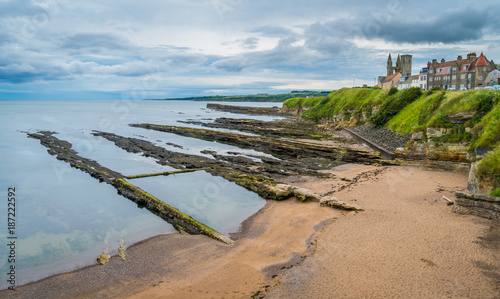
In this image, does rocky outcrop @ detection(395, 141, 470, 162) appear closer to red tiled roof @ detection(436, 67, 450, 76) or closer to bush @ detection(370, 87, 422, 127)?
bush @ detection(370, 87, 422, 127)

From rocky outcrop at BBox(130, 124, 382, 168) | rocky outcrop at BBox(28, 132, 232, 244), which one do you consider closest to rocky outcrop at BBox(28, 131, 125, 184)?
rocky outcrop at BBox(28, 132, 232, 244)

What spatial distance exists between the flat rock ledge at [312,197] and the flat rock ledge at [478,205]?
4.22 meters

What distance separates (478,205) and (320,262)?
7.89m

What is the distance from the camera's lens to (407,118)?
37156mm

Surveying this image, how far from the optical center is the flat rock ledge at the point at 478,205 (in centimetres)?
1191

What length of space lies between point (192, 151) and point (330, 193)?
828 inches

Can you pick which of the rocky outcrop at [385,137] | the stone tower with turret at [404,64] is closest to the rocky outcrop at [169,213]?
the rocky outcrop at [385,137]

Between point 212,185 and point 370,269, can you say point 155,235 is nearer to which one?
point 212,185

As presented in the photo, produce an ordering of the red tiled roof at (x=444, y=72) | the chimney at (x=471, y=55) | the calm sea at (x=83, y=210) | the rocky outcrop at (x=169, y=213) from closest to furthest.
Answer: the calm sea at (x=83, y=210), the rocky outcrop at (x=169, y=213), the chimney at (x=471, y=55), the red tiled roof at (x=444, y=72)

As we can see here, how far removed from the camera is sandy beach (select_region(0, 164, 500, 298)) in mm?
8448

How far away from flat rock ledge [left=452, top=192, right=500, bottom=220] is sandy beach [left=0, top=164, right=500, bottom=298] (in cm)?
43

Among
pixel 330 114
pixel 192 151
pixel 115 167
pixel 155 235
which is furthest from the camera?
pixel 330 114

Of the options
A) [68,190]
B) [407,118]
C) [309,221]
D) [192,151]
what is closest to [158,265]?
[309,221]

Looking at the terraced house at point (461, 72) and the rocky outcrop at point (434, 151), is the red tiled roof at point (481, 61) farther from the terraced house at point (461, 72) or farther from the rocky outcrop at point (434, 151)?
the rocky outcrop at point (434, 151)
